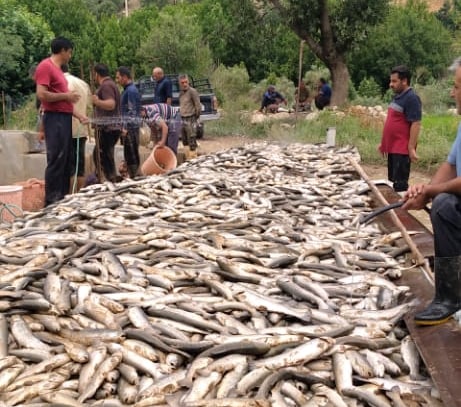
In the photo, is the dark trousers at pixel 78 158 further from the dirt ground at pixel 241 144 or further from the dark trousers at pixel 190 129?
the dirt ground at pixel 241 144

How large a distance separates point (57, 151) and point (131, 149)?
2591mm

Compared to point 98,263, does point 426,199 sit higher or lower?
higher

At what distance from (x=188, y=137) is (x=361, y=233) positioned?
7784 mm

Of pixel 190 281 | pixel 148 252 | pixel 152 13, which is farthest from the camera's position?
pixel 152 13

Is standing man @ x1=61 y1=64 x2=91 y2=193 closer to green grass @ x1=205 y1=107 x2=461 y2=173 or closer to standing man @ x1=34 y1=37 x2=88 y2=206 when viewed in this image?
standing man @ x1=34 y1=37 x2=88 y2=206

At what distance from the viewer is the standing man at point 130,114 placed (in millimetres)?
11273

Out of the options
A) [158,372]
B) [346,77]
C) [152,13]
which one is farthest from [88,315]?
[152,13]

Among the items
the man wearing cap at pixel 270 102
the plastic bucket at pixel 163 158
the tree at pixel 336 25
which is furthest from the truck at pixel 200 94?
the plastic bucket at pixel 163 158

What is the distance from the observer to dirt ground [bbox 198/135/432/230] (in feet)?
44.6

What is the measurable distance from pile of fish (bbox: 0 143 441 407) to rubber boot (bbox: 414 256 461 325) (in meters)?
0.22

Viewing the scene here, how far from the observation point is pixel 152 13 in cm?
4603

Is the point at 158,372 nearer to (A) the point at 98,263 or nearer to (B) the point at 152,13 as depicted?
(A) the point at 98,263

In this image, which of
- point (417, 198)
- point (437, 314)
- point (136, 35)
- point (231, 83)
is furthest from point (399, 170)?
point (136, 35)

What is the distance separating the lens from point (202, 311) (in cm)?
449
